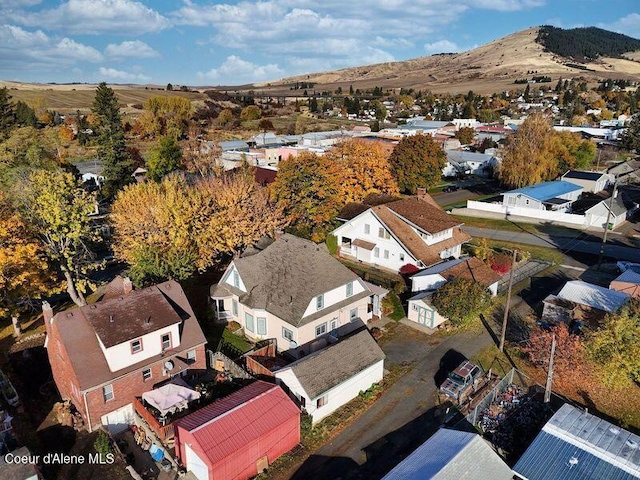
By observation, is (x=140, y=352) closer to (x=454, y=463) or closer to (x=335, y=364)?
(x=335, y=364)

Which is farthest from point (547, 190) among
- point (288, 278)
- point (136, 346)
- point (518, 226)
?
point (136, 346)

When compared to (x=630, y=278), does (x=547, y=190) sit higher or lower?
higher

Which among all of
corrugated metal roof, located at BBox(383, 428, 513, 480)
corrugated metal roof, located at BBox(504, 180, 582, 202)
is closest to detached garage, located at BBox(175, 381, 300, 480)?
corrugated metal roof, located at BBox(383, 428, 513, 480)

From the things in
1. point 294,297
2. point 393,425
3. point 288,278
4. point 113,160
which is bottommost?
point 393,425

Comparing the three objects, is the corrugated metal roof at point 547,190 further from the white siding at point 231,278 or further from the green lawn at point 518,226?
the white siding at point 231,278

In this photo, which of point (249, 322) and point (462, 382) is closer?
point (462, 382)

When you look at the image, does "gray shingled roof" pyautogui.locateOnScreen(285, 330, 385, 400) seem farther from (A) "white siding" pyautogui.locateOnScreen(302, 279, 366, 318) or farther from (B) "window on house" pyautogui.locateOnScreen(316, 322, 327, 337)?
(A) "white siding" pyautogui.locateOnScreen(302, 279, 366, 318)

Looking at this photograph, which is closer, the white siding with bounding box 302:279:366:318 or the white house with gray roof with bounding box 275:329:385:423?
the white house with gray roof with bounding box 275:329:385:423
